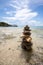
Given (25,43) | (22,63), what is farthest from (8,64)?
(25,43)

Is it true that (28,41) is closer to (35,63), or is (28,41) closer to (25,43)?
(25,43)

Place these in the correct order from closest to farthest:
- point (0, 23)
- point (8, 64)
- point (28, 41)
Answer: point (8, 64)
point (28, 41)
point (0, 23)

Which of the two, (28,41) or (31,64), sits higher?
(28,41)

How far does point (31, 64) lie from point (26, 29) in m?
4.79

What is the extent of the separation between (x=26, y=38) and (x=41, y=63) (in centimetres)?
335

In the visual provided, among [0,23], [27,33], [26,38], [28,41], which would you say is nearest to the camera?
[28,41]

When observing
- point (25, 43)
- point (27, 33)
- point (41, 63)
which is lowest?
point (41, 63)

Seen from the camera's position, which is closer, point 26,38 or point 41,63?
point 41,63

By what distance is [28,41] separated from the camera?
8.41 meters

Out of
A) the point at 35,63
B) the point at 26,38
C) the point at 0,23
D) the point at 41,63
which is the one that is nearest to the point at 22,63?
the point at 35,63

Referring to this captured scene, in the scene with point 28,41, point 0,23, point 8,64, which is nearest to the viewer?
point 8,64

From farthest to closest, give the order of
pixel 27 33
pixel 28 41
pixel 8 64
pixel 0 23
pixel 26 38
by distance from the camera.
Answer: pixel 0 23 → pixel 27 33 → pixel 26 38 → pixel 28 41 → pixel 8 64

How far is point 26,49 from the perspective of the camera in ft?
28.9

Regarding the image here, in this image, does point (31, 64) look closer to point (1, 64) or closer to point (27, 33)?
point (1, 64)
